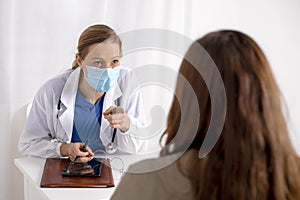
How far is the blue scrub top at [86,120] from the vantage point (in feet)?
6.80

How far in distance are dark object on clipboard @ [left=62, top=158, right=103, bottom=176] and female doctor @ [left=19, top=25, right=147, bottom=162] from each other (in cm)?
15

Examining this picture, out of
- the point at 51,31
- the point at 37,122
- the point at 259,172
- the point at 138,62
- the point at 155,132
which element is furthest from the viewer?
the point at 138,62

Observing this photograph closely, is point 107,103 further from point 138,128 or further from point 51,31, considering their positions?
point 51,31

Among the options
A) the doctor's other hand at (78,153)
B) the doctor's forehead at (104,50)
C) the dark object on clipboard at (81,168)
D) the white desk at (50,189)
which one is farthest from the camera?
the doctor's forehead at (104,50)

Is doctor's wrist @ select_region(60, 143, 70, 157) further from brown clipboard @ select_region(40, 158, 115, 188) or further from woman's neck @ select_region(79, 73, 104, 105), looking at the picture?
woman's neck @ select_region(79, 73, 104, 105)

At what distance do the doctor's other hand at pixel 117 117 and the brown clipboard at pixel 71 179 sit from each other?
165 millimetres

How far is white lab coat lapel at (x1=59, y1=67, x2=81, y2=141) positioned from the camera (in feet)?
6.77

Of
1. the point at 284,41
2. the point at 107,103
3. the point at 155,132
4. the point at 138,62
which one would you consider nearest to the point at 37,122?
the point at 107,103

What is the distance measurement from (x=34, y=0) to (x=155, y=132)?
0.77 m

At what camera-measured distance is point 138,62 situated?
8.75 ft

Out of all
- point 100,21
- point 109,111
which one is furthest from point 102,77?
point 100,21

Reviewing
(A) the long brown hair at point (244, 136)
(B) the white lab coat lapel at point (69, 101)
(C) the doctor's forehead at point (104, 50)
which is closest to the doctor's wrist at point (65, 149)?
(B) the white lab coat lapel at point (69, 101)

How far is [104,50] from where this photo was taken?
1.97 m

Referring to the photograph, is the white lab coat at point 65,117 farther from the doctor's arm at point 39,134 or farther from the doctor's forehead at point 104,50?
A: the doctor's forehead at point 104,50
